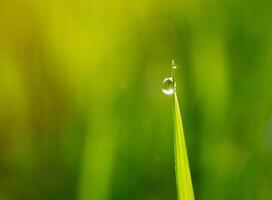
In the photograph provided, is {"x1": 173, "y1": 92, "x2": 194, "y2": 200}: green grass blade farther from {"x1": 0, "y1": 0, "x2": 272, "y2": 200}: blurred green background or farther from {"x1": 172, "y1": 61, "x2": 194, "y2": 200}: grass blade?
{"x1": 0, "y1": 0, "x2": 272, "y2": 200}: blurred green background

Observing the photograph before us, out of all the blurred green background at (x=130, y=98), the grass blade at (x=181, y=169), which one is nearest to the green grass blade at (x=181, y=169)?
the grass blade at (x=181, y=169)

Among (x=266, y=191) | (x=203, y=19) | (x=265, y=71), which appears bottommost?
(x=266, y=191)

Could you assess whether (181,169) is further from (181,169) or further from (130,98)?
(130,98)

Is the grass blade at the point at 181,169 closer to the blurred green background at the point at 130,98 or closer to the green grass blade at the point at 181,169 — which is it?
the green grass blade at the point at 181,169

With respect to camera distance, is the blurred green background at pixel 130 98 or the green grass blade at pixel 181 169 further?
the blurred green background at pixel 130 98

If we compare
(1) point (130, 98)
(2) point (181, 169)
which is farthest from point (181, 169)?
(1) point (130, 98)

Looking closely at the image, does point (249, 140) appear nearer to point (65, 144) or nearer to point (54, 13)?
point (65, 144)

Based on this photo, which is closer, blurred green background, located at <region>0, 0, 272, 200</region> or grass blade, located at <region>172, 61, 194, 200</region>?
grass blade, located at <region>172, 61, 194, 200</region>

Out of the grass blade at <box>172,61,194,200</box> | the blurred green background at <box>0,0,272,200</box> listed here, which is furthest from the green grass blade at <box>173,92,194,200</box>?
the blurred green background at <box>0,0,272,200</box>

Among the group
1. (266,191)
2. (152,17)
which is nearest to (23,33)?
(152,17)
